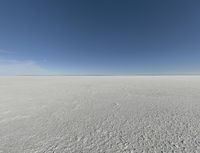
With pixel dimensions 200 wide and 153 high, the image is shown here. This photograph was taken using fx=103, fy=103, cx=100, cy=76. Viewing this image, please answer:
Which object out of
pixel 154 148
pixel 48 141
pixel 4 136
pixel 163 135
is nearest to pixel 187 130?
pixel 163 135

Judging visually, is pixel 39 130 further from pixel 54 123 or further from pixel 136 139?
pixel 136 139

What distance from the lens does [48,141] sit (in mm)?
2578

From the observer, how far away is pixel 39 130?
3.08m

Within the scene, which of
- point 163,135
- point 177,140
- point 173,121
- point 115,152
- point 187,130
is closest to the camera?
point 115,152

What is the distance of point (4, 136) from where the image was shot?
9.14 feet

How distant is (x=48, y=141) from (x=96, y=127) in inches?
53.3

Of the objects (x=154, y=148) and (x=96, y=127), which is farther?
(x=96, y=127)

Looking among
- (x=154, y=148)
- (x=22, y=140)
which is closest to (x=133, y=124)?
(x=154, y=148)

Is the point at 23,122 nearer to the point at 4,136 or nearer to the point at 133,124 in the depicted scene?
the point at 4,136

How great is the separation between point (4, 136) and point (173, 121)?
5.09 metres

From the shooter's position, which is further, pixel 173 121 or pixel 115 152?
pixel 173 121

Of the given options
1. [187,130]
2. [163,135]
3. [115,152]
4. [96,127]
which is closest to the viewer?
[115,152]

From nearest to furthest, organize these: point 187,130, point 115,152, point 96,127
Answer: point 115,152, point 187,130, point 96,127

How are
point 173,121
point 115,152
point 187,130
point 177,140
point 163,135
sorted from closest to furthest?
point 115,152
point 177,140
point 163,135
point 187,130
point 173,121
